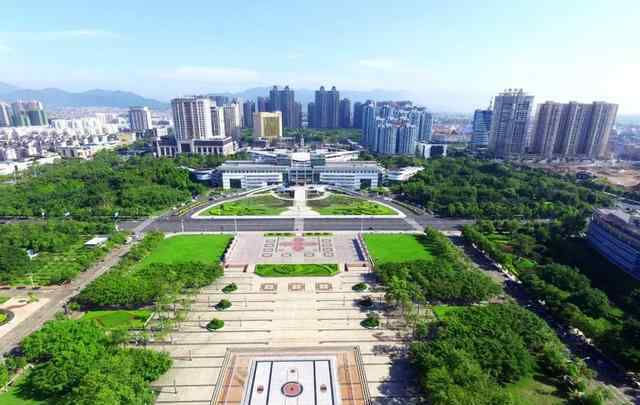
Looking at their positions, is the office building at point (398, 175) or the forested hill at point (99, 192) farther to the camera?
the office building at point (398, 175)

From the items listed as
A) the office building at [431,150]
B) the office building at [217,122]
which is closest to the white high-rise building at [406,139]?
the office building at [431,150]

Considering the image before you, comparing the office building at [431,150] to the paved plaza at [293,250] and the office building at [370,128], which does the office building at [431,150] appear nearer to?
the office building at [370,128]

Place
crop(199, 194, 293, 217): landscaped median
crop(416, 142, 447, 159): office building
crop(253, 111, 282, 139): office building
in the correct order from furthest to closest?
crop(253, 111, 282, 139): office building < crop(416, 142, 447, 159): office building < crop(199, 194, 293, 217): landscaped median

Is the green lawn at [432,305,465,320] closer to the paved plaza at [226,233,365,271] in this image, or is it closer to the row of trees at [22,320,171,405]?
the paved plaza at [226,233,365,271]

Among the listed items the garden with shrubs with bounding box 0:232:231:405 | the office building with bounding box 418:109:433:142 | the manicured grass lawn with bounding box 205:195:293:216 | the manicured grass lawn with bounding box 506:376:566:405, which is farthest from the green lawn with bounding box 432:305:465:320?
the office building with bounding box 418:109:433:142

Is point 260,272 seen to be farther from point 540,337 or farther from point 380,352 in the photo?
point 540,337

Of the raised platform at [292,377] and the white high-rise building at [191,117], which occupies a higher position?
the white high-rise building at [191,117]

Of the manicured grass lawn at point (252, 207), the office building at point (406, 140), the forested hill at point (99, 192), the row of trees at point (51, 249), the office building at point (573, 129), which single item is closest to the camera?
the row of trees at point (51, 249)
